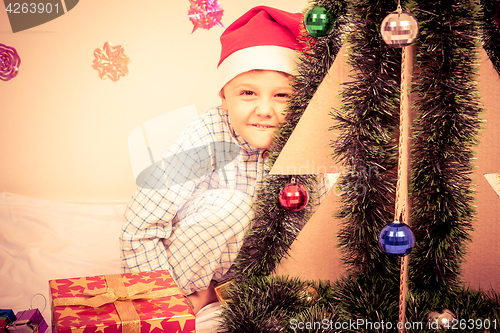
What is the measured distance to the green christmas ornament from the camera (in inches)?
30.0

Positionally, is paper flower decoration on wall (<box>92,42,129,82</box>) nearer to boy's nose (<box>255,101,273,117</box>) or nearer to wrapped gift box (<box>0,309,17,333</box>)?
boy's nose (<box>255,101,273,117</box>)

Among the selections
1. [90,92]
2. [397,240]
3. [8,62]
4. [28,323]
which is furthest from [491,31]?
[8,62]

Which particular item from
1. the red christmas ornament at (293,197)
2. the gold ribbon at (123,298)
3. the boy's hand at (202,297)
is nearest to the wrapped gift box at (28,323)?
the gold ribbon at (123,298)

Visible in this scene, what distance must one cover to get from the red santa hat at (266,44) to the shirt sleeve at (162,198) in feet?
0.68

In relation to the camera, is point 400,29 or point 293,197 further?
point 293,197

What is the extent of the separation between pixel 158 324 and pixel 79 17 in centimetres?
109

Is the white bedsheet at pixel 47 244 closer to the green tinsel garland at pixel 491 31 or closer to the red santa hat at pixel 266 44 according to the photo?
the red santa hat at pixel 266 44

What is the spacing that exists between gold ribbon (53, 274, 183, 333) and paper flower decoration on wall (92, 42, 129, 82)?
0.77 metres

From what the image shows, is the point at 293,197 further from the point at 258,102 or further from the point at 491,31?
the point at 491,31

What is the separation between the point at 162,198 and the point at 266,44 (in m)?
0.44

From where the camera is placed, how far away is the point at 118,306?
2.43ft

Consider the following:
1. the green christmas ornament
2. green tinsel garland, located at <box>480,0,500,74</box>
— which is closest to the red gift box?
the green christmas ornament

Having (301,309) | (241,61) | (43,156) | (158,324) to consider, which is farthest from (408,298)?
(43,156)

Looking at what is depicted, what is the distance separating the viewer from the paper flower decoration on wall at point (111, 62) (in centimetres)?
136
